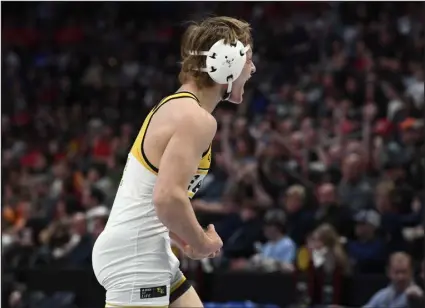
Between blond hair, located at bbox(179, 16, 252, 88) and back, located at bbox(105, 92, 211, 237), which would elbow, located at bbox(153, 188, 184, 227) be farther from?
blond hair, located at bbox(179, 16, 252, 88)

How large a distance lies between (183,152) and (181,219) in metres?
0.29

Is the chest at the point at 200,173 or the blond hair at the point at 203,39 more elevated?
the blond hair at the point at 203,39

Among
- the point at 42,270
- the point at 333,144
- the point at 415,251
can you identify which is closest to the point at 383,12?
the point at 333,144

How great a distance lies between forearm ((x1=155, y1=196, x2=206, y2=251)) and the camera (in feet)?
12.8

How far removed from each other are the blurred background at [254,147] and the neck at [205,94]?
13.2 feet

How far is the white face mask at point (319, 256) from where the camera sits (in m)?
8.22

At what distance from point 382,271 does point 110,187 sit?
430cm

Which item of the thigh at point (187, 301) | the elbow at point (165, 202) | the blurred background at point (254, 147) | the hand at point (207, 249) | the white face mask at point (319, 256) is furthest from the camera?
the blurred background at point (254, 147)

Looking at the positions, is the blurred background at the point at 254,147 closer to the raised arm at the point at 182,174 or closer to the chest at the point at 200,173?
the chest at the point at 200,173

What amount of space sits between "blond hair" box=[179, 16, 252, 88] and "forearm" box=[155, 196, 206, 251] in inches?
25.8

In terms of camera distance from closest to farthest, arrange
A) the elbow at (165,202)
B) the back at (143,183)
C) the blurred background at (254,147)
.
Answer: the elbow at (165,202) → the back at (143,183) → the blurred background at (254,147)

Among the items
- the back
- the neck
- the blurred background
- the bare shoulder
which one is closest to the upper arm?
the bare shoulder

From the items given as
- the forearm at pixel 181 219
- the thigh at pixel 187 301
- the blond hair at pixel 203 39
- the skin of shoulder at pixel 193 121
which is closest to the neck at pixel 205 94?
the blond hair at pixel 203 39

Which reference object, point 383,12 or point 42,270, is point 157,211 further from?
point 383,12
